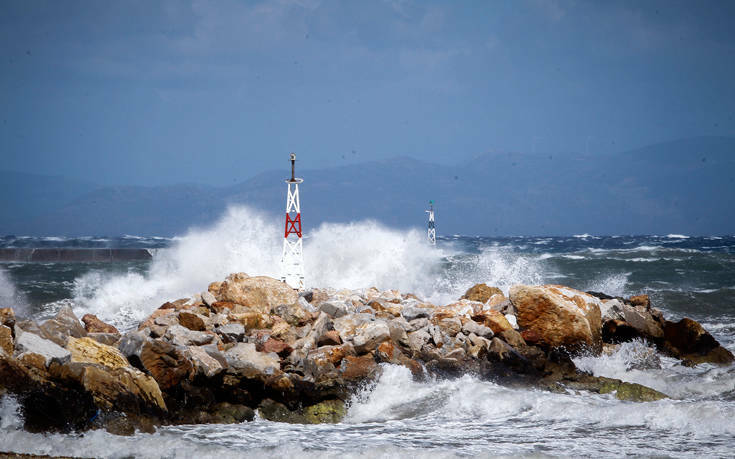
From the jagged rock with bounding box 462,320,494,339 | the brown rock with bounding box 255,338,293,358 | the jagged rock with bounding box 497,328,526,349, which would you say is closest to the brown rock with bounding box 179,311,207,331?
the brown rock with bounding box 255,338,293,358

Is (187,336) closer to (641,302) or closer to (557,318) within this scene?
(557,318)

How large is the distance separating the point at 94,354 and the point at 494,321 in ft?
19.3

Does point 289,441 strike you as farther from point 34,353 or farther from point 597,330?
point 597,330

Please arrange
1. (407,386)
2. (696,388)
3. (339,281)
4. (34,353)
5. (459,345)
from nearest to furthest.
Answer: (34,353), (407,386), (696,388), (459,345), (339,281)

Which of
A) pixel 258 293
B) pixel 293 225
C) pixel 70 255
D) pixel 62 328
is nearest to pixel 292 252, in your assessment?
pixel 293 225

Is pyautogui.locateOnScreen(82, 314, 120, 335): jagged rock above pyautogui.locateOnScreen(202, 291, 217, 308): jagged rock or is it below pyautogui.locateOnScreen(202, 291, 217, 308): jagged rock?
below

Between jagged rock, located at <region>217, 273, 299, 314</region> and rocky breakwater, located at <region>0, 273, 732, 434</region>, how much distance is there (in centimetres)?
2

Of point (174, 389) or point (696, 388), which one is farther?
point (696, 388)

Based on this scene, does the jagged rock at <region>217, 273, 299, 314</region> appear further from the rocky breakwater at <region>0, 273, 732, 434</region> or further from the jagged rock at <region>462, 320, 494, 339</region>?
the jagged rock at <region>462, 320, 494, 339</region>

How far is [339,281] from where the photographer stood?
21531mm

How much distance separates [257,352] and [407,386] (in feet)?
6.57

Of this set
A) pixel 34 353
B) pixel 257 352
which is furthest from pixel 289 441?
pixel 34 353

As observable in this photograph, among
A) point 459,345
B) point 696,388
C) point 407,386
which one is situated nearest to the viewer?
point 407,386

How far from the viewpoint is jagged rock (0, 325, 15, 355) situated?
6055 mm
